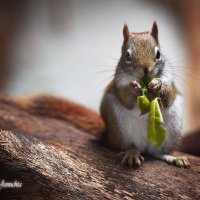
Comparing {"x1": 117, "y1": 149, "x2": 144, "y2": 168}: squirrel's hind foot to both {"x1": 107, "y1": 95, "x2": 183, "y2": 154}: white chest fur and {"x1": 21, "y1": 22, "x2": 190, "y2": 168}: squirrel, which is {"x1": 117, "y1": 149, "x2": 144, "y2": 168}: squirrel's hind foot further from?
{"x1": 107, "y1": 95, "x2": 183, "y2": 154}: white chest fur

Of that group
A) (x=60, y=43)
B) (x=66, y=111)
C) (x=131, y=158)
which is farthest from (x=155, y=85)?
(x=60, y=43)

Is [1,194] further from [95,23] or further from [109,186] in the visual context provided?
[95,23]

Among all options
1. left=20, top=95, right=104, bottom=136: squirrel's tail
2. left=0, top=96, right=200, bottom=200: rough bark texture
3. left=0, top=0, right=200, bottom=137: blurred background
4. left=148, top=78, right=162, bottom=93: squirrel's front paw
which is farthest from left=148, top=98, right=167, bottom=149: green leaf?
left=0, top=0, right=200, bottom=137: blurred background

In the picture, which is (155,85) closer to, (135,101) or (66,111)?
(135,101)

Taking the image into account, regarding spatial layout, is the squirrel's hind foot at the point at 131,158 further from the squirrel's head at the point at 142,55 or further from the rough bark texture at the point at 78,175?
the squirrel's head at the point at 142,55

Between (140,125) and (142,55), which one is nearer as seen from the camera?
(142,55)

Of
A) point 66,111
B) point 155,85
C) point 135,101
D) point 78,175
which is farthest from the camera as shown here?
point 66,111

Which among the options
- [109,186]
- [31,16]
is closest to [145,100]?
[109,186]
